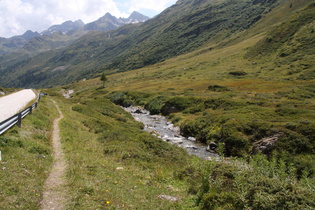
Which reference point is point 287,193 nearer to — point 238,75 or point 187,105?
point 187,105

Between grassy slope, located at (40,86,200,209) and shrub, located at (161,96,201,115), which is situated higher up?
grassy slope, located at (40,86,200,209)

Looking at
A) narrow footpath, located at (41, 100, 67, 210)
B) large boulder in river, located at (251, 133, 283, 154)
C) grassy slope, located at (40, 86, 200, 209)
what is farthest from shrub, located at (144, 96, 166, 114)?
narrow footpath, located at (41, 100, 67, 210)

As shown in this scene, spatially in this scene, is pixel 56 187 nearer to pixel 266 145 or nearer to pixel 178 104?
pixel 266 145

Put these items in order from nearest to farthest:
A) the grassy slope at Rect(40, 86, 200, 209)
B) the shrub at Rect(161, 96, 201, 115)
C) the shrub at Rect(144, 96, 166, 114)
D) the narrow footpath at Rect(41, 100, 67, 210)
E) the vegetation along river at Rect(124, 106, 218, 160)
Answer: the narrow footpath at Rect(41, 100, 67, 210) → the grassy slope at Rect(40, 86, 200, 209) → the vegetation along river at Rect(124, 106, 218, 160) → the shrub at Rect(161, 96, 201, 115) → the shrub at Rect(144, 96, 166, 114)

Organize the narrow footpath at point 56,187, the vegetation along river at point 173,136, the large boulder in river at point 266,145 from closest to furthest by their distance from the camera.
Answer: the narrow footpath at point 56,187 < the large boulder in river at point 266,145 < the vegetation along river at point 173,136

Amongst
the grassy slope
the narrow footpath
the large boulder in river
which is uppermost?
the narrow footpath

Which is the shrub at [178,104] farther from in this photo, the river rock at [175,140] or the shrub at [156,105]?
the river rock at [175,140]

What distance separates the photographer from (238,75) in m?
85.6

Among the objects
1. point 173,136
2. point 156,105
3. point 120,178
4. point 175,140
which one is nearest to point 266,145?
point 175,140

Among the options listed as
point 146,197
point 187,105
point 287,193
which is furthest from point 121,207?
point 187,105

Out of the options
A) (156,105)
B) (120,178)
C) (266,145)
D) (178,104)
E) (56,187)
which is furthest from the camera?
(156,105)

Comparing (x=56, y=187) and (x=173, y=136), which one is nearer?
(x=56, y=187)

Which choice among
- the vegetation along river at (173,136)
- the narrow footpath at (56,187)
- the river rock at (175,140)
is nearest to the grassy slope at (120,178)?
the narrow footpath at (56,187)

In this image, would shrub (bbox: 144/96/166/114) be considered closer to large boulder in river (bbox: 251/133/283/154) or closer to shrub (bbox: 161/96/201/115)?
shrub (bbox: 161/96/201/115)
